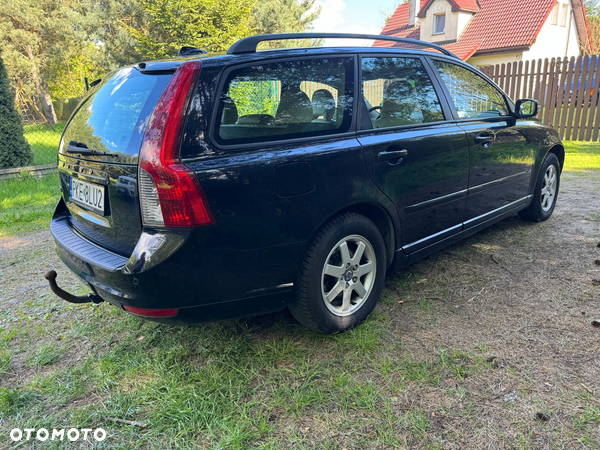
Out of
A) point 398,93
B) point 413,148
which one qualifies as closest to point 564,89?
point 398,93

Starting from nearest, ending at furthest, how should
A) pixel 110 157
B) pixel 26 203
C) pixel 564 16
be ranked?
pixel 110 157
pixel 26 203
pixel 564 16

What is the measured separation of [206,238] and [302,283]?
2.16ft

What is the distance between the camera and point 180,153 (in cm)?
209

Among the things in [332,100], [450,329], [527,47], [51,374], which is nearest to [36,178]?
[51,374]

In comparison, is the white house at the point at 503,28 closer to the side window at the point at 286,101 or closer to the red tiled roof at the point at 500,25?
the red tiled roof at the point at 500,25

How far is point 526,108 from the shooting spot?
441cm

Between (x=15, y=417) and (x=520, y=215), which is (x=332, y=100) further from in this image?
(x=520, y=215)

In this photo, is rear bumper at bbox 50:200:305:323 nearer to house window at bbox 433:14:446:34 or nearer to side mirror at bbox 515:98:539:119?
side mirror at bbox 515:98:539:119

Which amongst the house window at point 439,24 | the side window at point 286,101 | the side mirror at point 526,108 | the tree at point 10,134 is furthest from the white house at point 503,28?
the side window at point 286,101

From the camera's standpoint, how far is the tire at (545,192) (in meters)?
4.67

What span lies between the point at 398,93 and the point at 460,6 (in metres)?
23.9

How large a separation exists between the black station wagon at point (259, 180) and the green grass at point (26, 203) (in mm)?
3315

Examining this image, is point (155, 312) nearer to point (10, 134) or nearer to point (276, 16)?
point (10, 134)

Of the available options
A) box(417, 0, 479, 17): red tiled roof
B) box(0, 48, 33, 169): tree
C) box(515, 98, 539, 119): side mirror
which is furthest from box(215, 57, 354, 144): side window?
box(417, 0, 479, 17): red tiled roof
